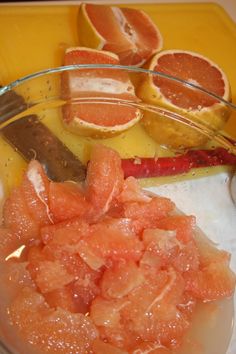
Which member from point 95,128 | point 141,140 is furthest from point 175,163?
point 95,128

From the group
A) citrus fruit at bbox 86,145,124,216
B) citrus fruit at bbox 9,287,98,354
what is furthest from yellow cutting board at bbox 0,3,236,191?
citrus fruit at bbox 9,287,98,354

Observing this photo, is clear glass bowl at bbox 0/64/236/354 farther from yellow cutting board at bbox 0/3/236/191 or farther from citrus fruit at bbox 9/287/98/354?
citrus fruit at bbox 9/287/98/354

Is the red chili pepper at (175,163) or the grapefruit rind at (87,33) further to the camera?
the grapefruit rind at (87,33)

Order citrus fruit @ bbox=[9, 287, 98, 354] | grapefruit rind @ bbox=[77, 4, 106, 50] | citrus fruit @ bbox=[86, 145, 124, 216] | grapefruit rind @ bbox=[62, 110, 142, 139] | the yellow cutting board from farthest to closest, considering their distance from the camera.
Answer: grapefruit rind @ bbox=[77, 4, 106, 50]
the yellow cutting board
grapefruit rind @ bbox=[62, 110, 142, 139]
citrus fruit @ bbox=[86, 145, 124, 216]
citrus fruit @ bbox=[9, 287, 98, 354]

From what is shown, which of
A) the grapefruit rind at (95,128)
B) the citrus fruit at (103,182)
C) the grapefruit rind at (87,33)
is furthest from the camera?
the grapefruit rind at (87,33)

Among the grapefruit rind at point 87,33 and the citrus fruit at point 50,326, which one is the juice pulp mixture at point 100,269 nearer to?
the citrus fruit at point 50,326

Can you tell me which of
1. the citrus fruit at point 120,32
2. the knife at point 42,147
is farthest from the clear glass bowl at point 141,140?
the citrus fruit at point 120,32

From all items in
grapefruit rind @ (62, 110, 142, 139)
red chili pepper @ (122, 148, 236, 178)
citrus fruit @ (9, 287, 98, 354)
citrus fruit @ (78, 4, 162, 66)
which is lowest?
red chili pepper @ (122, 148, 236, 178)

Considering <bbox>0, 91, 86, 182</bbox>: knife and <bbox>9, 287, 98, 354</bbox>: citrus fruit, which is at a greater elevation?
<bbox>0, 91, 86, 182</bbox>: knife

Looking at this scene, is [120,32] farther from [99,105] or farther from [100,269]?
[100,269]
